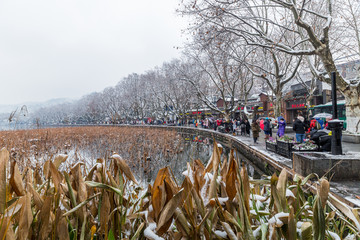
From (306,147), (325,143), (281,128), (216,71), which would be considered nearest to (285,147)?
(306,147)

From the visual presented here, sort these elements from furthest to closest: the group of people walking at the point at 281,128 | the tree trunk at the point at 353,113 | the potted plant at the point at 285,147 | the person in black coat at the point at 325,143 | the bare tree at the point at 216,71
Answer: the bare tree at the point at 216,71 < the tree trunk at the point at 353,113 < the group of people walking at the point at 281,128 < the potted plant at the point at 285,147 < the person in black coat at the point at 325,143

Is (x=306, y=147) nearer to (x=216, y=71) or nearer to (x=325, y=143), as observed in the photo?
(x=325, y=143)

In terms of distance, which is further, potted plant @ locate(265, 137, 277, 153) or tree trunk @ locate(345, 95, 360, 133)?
tree trunk @ locate(345, 95, 360, 133)

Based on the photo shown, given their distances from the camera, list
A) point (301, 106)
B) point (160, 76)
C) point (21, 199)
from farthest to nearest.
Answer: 1. point (160, 76)
2. point (301, 106)
3. point (21, 199)

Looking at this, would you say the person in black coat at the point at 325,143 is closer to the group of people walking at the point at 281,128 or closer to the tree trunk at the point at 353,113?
the group of people walking at the point at 281,128

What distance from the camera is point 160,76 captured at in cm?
4250

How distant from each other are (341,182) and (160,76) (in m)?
39.6

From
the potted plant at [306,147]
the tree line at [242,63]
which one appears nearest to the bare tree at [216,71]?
the tree line at [242,63]

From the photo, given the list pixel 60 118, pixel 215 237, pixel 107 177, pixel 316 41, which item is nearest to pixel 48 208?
pixel 107 177

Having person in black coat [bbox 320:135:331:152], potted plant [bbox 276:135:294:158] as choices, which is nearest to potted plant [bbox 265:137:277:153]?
potted plant [bbox 276:135:294:158]

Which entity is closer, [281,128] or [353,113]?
[353,113]

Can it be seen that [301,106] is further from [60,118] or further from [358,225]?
[60,118]

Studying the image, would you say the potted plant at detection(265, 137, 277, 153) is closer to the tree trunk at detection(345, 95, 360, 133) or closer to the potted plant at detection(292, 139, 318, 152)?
the potted plant at detection(292, 139, 318, 152)

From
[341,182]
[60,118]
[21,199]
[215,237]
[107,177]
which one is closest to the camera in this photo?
[21,199]
